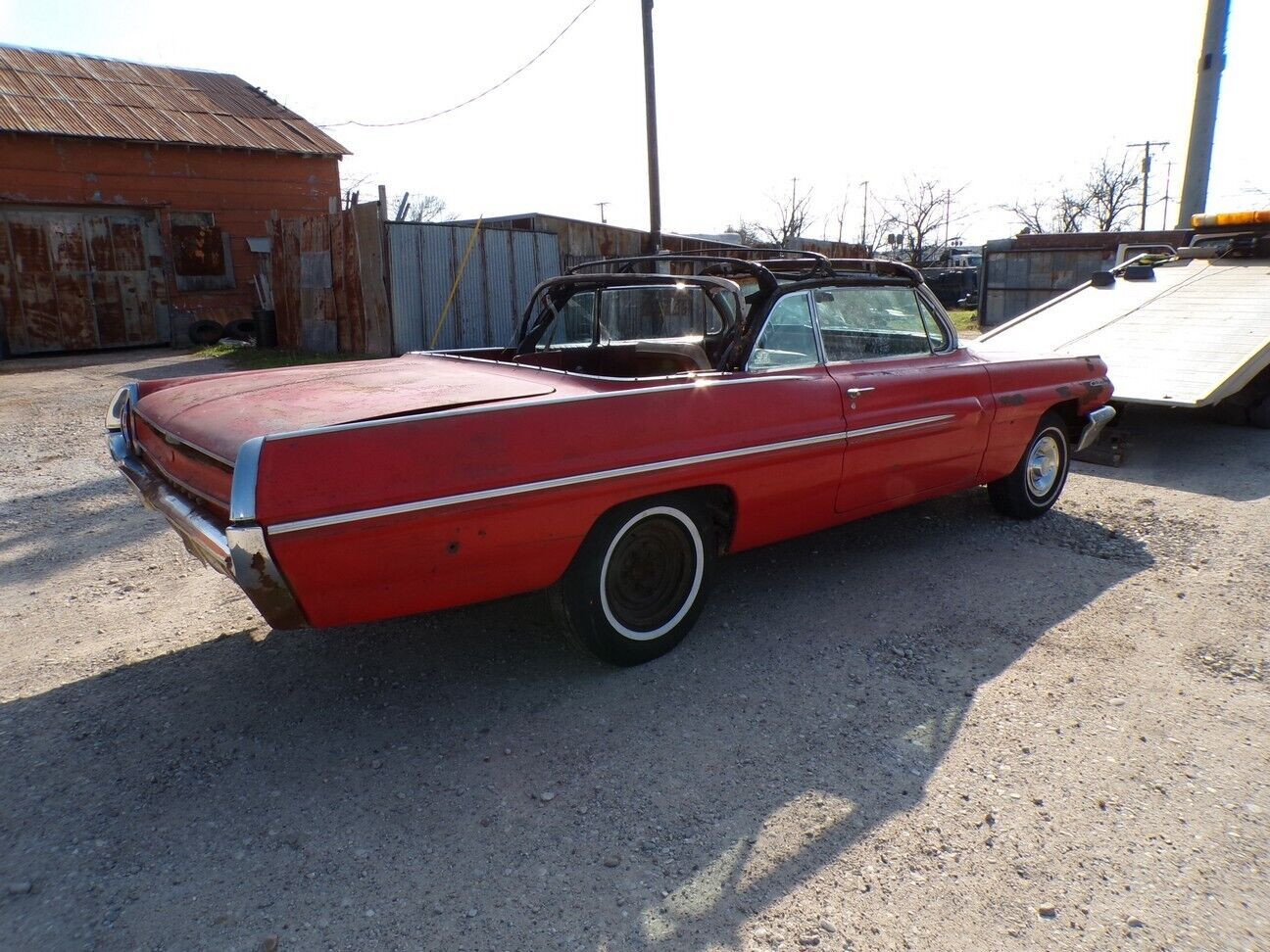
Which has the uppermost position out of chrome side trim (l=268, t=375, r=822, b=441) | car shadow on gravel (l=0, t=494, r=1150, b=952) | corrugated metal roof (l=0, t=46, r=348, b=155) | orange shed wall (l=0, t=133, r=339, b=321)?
corrugated metal roof (l=0, t=46, r=348, b=155)

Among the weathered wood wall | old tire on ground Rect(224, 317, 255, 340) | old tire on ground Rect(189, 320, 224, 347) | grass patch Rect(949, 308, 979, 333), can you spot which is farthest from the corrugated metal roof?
grass patch Rect(949, 308, 979, 333)

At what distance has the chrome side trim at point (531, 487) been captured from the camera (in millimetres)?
2422

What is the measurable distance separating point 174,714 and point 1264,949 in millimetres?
3201

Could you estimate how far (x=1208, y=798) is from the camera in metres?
2.52

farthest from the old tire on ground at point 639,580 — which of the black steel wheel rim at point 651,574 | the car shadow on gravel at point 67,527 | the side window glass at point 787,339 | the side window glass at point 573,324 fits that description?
the car shadow on gravel at point 67,527

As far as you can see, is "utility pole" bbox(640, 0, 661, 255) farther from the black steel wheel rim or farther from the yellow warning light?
the black steel wheel rim

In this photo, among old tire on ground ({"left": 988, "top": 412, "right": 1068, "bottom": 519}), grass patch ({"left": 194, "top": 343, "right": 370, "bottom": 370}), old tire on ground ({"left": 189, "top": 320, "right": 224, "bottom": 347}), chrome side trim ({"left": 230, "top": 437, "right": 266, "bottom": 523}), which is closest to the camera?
chrome side trim ({"left": 230, "top": 437, "right": 266, "bottom": 523})

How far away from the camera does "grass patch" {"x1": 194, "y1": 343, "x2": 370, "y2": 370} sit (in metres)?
13.1

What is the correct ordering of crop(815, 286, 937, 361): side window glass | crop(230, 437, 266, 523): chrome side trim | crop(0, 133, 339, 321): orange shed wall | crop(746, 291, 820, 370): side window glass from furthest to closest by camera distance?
crop(0, 133, 339, 321): orange shed wall, crop(815, 286, 937, 361): side window glass, crop(746, 291, 820, 370): side window glass, crop(230, 437, 266, 523): chrome side trim

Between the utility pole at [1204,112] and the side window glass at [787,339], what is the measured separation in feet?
35.8

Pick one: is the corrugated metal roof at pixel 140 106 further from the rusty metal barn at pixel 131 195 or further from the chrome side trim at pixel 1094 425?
the chrome side trim at pixel 1094 425

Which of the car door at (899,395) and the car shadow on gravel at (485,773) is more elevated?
the car door at (899,395)

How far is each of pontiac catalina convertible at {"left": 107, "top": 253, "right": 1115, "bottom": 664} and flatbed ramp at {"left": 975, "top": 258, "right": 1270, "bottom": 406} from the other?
2.06 metres

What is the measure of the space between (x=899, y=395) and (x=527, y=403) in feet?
6.52
